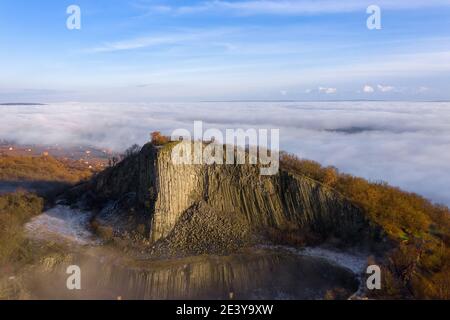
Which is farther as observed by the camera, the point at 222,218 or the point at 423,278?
the point at 222,218

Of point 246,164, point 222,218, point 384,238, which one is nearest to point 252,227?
point 222,218

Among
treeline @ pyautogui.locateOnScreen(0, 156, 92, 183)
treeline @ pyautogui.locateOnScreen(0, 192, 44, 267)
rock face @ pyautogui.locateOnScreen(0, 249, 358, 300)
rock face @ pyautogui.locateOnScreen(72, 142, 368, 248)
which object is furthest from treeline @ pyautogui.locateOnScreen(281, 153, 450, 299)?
treeline @ pyautogui.locateOnScreen(0, 156, 92, 183)

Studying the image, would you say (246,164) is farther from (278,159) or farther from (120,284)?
(120,284)

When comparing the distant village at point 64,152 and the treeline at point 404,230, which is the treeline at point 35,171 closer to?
the distant village at point 64,152

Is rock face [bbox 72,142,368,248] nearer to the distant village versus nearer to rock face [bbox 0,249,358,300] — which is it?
rock face [bbox 0,249,358,300]

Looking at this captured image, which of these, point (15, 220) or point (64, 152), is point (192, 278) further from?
point (64, 152)

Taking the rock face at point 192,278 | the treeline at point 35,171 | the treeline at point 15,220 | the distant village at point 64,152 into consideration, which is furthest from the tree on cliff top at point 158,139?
the distant village at point 64,152
